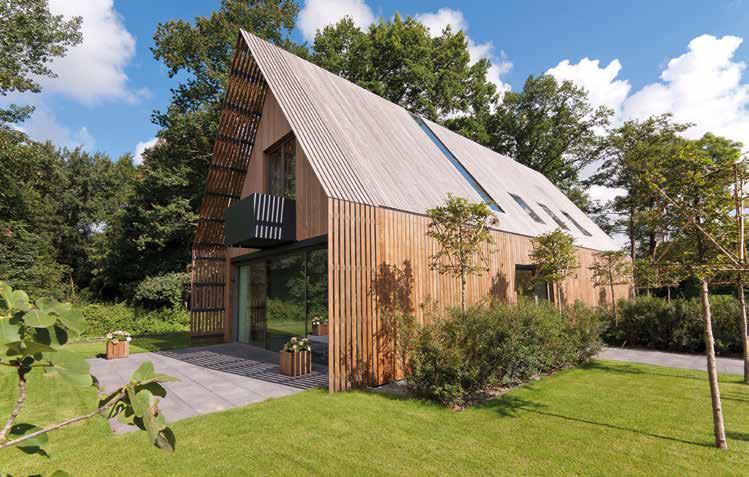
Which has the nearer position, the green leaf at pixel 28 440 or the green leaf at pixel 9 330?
the green leaf at pixel 9 330

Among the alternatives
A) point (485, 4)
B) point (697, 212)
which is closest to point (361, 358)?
point (697, 212)

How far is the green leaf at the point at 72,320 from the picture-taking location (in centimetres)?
102

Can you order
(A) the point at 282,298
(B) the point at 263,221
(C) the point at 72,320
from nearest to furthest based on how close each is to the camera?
(C) the point at 72,320, (B) the point at 263,221, (A) the point at 282,298

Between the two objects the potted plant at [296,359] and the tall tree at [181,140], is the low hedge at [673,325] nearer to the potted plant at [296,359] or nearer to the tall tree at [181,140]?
the potted plant at [296,359]

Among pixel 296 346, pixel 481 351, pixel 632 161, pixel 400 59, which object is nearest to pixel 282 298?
pixel 296 346

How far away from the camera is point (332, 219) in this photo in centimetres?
682

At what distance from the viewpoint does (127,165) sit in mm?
30250

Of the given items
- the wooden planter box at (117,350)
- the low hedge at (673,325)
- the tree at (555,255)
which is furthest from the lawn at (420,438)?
the low hedge at (673,325)

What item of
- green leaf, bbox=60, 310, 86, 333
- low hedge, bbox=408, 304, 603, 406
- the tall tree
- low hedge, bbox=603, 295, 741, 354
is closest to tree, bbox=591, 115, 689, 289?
low hedge, bbox=603, 295, 741, 354

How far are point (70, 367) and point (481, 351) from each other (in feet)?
19.8

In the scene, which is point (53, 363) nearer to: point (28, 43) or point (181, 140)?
point (28, 43)

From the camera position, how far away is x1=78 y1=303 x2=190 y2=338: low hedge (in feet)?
51.0

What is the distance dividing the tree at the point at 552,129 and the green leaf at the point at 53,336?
31.4 meters

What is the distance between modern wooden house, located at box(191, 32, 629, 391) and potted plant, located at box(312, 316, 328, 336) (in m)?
0.12
